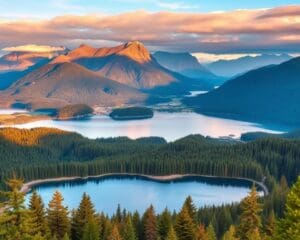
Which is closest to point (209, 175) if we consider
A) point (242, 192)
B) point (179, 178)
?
point (179, 178)

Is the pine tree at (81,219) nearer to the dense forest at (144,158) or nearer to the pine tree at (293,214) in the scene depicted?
the pine tree at (293,214)

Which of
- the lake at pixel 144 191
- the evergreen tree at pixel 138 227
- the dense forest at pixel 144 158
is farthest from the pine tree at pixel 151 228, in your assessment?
the dense forest at pixel 144 158

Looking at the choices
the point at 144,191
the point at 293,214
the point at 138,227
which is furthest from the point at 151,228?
the point at 144,191

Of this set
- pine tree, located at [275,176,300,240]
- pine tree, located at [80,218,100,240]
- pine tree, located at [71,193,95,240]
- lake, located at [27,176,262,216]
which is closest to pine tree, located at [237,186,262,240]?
pine tree, located at [80,218,100,240]

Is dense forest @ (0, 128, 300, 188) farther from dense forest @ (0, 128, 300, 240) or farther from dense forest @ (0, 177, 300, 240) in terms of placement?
dense forest @ (0, 177, 300, 240)

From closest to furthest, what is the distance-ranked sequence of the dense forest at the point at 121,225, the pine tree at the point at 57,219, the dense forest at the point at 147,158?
the dense forest at the point at 121,225
the pine tree at the point at 57,219
the dense forest at the point at 147,158

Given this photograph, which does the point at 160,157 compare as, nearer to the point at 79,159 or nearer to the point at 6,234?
the point at 79,159
